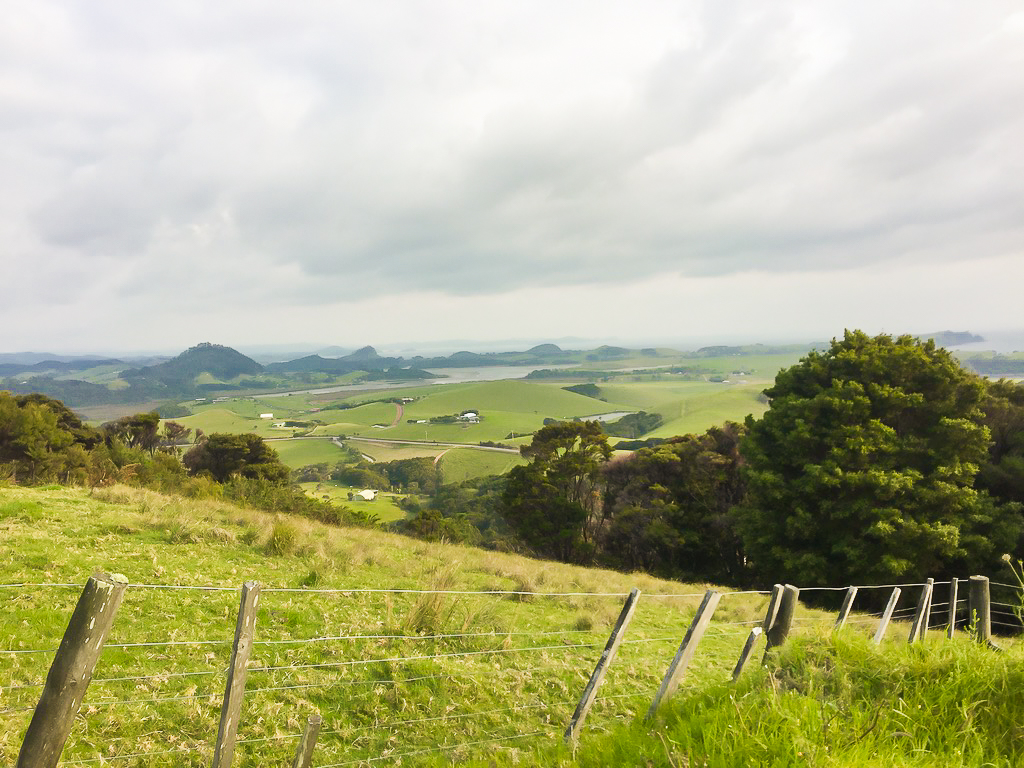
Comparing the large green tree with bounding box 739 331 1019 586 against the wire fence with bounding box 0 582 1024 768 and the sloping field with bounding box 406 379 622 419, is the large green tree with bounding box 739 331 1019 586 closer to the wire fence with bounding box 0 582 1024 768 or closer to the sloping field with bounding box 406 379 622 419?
the wire fence with bounding box 0 582 1024 768

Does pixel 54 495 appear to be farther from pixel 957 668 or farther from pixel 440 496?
pixel 440 496

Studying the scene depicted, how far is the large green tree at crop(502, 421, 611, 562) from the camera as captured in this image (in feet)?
100

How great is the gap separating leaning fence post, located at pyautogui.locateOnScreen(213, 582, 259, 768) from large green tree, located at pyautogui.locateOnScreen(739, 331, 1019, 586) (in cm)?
1831

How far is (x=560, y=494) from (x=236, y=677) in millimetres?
29092

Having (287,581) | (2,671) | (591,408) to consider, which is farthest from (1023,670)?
(591,408)

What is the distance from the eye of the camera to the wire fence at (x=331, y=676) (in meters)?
4.58

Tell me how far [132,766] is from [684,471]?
89.0 ft

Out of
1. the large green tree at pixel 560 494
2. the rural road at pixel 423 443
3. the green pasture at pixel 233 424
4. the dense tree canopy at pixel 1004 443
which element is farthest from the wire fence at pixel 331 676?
the green pasture at pixel 233 424

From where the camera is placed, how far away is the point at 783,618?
4.92m

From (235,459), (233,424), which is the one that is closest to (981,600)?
(235,459)

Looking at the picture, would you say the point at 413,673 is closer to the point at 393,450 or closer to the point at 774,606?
the point at 774,606

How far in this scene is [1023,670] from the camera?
11.7 ft

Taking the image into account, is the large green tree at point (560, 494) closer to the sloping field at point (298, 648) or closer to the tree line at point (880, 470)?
the tree line at point (880, 470)

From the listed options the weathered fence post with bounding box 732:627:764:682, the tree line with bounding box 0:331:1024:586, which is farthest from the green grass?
the weathered fence post with bounding box 732:627:764:682
